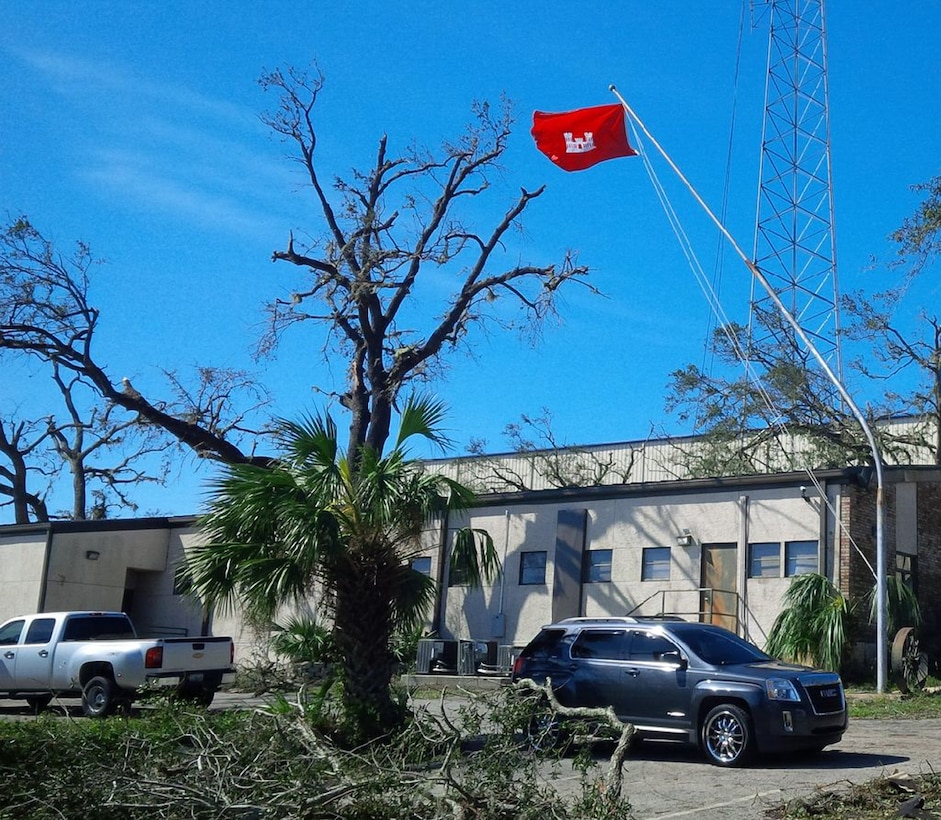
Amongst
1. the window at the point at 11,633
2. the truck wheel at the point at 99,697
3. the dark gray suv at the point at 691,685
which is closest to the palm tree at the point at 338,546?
the dark gray suv at the point at 691,685

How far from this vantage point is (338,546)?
14.1 m

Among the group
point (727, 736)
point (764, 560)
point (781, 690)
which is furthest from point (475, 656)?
point (781, 690)

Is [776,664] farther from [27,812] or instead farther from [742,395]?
[742,395]

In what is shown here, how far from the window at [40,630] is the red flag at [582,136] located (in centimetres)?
1355

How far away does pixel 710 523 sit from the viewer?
2455cm

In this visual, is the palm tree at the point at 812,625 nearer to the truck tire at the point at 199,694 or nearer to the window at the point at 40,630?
the truck tire at the point at 199,694

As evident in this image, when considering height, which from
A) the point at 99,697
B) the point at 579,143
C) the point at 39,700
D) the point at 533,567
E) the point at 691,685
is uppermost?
the point at 579,143

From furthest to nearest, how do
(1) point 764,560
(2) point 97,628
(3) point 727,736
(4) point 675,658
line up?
(1) point 764,560 → (2) point 97,628 → (4) point 675,658 → (3) point 727,736

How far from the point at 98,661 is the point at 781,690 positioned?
38.5ft

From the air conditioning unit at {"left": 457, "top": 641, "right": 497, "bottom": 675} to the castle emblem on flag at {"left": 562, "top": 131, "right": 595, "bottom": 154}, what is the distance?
10786 millimetres

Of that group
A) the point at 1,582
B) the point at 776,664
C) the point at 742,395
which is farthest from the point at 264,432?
the point at 776,664

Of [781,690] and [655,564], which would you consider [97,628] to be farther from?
[781,690]

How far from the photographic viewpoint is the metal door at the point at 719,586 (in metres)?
23.8

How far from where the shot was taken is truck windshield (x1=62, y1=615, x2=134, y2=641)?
2053cm
